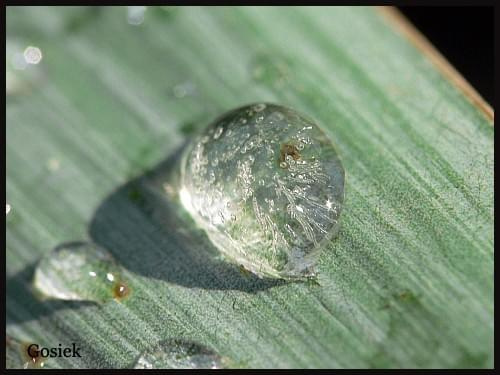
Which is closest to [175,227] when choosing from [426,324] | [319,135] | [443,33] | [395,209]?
[319,135]

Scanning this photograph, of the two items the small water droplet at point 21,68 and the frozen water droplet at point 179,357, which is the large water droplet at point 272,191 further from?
the small water droplet at point 21,68

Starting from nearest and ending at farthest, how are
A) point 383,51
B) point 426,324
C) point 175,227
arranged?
point 426,324
point 175,227
point 383,51

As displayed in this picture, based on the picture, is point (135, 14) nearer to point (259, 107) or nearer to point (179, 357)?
point (259, 107)

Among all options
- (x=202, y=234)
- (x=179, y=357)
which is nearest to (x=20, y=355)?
(x=179, y=357)

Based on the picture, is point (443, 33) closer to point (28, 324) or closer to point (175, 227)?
point (175, 227)

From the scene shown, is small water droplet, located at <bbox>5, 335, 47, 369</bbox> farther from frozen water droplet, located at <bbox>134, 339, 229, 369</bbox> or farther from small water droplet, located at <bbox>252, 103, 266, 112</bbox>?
small water droplet, located at <bbox>252, 103, 266, 112</bbox>

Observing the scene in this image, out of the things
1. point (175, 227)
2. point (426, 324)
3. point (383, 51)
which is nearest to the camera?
point (426, 324)

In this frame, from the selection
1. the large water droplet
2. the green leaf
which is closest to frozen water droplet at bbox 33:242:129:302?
the green leaf

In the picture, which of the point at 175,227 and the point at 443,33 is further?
the point at 443,33
